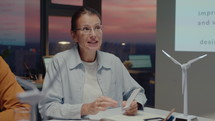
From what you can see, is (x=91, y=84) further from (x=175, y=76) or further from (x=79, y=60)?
(x=175, y=76)

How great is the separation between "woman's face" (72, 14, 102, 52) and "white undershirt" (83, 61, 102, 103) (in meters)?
0.11

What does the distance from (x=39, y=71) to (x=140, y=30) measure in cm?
241

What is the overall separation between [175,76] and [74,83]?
2382 millimetres

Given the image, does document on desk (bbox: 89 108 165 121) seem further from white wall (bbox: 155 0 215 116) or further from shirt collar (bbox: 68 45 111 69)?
white wall (bbox: 155 0 215 116)

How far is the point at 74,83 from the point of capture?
180 centimetres

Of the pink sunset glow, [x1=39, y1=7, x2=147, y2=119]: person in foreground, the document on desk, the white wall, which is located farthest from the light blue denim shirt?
the pink sunset glow

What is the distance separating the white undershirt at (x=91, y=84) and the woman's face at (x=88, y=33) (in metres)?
0.11

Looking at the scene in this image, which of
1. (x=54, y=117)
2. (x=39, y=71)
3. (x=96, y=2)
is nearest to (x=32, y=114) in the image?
(x=54, y=117)

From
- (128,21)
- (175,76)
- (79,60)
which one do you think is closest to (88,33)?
(79,60)

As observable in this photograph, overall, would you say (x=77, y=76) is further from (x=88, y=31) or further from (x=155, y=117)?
(x=155, y=117)

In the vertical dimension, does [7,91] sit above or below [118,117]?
above

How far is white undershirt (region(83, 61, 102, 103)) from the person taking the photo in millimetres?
1835

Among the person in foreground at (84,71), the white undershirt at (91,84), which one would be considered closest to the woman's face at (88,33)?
the person in foreground at (84,71)

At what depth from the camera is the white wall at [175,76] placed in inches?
140
